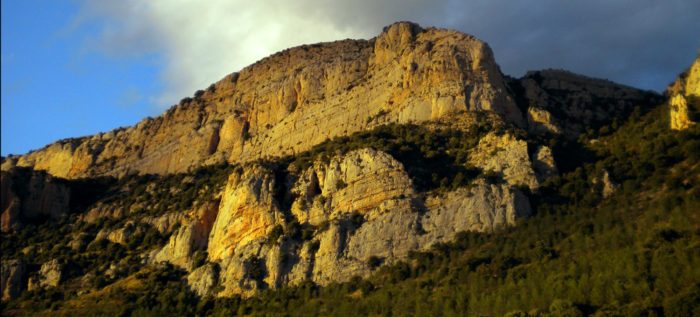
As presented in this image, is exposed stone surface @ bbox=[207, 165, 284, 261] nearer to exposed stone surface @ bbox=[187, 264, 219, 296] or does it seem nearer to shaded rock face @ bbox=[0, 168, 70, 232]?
exposed stone surface @ bbox=[187, 264, 219, 296]

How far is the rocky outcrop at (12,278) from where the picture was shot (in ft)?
298

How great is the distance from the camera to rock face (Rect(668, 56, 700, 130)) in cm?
8038

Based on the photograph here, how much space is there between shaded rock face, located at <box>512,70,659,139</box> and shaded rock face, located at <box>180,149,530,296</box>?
17.3 metres

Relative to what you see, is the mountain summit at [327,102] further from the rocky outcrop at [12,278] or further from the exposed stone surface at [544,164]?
the rocky outcrop at [12,278]

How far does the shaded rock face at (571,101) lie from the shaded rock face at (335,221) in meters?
17.3

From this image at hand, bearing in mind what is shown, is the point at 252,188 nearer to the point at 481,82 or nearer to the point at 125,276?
the point at 125,276

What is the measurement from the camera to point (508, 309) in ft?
205

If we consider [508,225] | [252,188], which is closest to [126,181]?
[252,188]

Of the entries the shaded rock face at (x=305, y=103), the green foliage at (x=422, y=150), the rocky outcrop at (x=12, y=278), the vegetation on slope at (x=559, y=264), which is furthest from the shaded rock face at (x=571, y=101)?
the rocky outcrop at (x=12, y=278)

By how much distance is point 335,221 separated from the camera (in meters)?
78.1

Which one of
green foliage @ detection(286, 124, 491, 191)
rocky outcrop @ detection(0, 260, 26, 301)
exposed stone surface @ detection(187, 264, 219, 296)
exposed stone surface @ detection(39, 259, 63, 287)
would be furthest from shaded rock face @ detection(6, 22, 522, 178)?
rocky outcrop @ detection(0, 260, 26, 301)

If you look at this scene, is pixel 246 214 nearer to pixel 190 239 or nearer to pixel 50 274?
pixel 190 239

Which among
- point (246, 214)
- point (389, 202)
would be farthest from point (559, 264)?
point (246, 214)

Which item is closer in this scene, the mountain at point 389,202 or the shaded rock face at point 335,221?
the mountain at point 389,202
